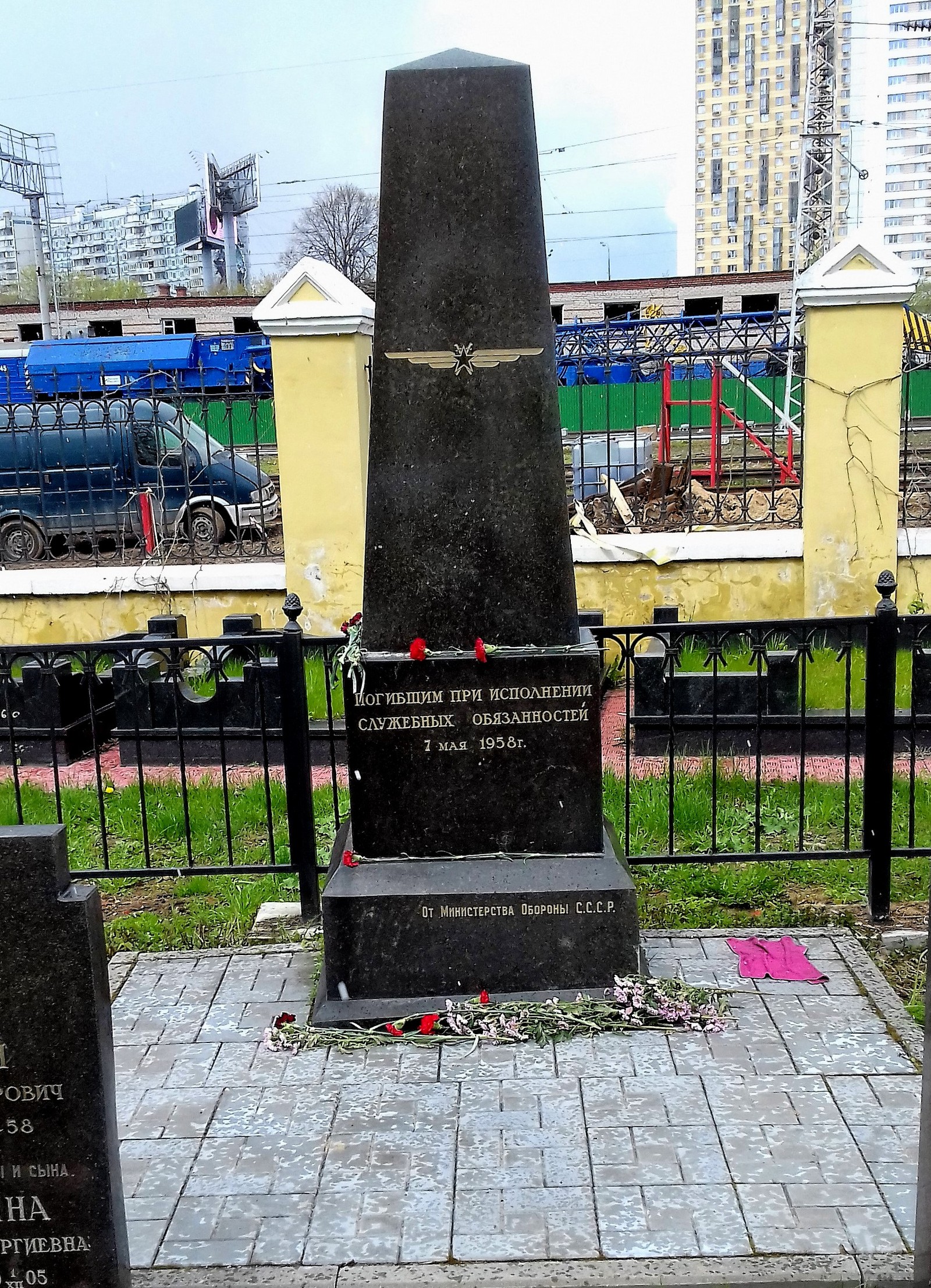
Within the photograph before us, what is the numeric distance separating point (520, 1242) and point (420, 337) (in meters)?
2.61

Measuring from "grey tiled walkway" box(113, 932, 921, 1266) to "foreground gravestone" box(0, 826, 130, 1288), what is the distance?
51 cm

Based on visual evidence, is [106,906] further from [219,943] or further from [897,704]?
[897,704]

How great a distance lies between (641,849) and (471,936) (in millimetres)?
1557

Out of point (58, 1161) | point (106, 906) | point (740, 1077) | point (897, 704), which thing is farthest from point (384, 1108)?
point (897, 704)

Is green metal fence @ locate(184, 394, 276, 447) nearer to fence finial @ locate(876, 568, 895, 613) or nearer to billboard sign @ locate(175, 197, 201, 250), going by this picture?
fence finial @ locate(876, 568, 895, 613)

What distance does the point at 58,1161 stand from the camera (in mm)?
2301

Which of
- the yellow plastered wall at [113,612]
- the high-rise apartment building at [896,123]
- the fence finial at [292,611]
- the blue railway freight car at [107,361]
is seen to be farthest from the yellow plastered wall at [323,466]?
the high-rise apartment building at [896,123]

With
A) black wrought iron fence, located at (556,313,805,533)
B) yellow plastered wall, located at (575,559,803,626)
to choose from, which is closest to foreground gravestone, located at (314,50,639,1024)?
black wrought iron fence, located at (556,313,805,533)

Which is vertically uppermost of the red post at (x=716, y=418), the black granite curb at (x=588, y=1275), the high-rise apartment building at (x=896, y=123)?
the high-rise apartment building at (x=896, y=123)

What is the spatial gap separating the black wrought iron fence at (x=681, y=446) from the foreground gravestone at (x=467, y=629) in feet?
4.60

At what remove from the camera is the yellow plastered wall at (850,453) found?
309 inches

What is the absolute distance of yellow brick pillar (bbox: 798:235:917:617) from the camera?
304 inches

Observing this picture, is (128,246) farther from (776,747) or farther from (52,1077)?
(52,1077)

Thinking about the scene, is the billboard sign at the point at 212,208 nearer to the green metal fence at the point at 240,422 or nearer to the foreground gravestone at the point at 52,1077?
the green metal fence at the point at 240,422
